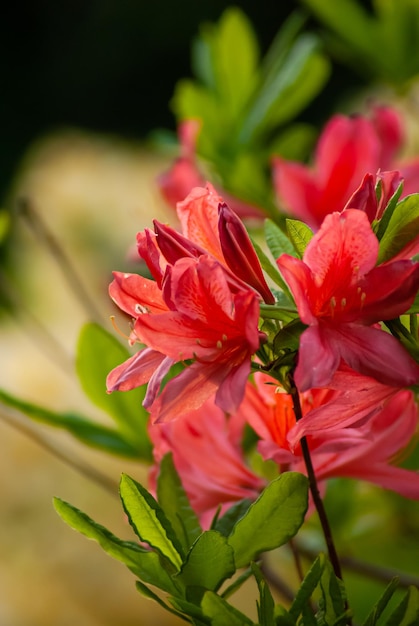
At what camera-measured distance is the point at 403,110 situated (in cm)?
113

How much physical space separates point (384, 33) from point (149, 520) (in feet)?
1.51

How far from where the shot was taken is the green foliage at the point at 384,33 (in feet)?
2.06

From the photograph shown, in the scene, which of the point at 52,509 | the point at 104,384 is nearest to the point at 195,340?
the point at 104,384

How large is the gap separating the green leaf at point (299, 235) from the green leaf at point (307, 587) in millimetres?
92

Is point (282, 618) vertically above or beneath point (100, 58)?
beneath

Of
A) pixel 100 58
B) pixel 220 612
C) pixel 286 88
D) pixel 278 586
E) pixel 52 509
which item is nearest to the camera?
pixel 220 612

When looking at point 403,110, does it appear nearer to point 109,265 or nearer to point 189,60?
point 109,265

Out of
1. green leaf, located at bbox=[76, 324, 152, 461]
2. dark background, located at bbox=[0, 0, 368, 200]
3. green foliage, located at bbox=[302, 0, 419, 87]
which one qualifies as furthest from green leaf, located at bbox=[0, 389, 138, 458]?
dark background, located at bbox=[0, 0, 368, 200]

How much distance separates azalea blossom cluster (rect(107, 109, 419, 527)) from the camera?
0.26 metres

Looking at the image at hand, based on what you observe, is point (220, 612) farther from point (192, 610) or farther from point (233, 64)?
point (233, 64)

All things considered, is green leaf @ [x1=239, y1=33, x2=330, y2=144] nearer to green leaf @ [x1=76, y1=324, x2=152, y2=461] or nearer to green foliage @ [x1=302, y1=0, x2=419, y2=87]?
green foliage @ [x1=302, y1=0, x2=419, y2=87]

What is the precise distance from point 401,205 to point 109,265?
146 cm

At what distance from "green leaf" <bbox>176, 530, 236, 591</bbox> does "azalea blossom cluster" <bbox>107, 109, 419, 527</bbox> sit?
1.4 inches

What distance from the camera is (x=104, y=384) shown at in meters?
0.46
